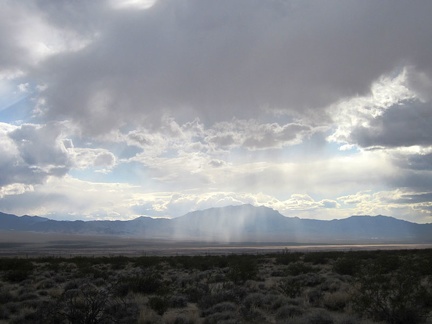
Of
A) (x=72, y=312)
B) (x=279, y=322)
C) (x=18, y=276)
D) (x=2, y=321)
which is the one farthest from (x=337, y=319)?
(x=18, y=276)

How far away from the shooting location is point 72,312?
10898mm

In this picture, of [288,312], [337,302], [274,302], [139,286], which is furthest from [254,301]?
[139,286]

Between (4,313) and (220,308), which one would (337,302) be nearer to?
(220,308)

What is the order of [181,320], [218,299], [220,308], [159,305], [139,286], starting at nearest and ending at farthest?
1. [181,320]
2. [220,308]
3. [159,305]
4. [218,299]
5. [139,286]

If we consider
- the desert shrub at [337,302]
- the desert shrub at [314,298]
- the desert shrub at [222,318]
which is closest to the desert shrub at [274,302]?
the desert shrub at [314,298]

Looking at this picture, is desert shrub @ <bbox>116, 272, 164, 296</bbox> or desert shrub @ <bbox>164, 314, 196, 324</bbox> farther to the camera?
A: desert shrub @ <bbox>116, 272, 164, 296</bbox>

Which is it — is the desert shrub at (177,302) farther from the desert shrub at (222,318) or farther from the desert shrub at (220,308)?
the desert shrub at (222,318)

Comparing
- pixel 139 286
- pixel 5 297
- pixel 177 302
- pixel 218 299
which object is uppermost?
pixel 218 299

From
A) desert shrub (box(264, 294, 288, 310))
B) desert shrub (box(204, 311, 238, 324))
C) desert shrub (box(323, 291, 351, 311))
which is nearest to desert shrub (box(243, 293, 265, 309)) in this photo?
desert shrub (box(264, 294, 288, 310))

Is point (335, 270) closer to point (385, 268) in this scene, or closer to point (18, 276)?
point (385, 268)

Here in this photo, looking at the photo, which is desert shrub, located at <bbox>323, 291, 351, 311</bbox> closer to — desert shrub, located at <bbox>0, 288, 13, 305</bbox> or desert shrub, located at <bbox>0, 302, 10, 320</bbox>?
desert shrub, located at <bbox>0, 302, 10, 320</bbox>

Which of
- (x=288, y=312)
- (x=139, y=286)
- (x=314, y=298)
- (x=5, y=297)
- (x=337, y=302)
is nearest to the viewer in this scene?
(x=288, y=312)

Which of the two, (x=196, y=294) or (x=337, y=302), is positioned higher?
(x=337, y=302)

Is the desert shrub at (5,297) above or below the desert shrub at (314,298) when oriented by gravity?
below
